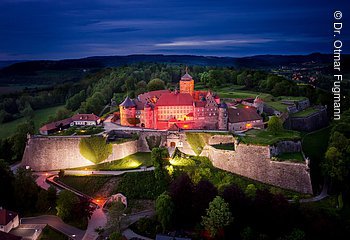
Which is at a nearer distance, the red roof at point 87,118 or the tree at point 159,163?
the tree at point 159,163

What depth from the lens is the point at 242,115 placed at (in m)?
44.4

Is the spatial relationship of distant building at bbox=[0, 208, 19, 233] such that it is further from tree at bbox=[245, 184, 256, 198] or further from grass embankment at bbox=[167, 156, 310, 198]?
tree at bbox=[245, 184, 256, 198]

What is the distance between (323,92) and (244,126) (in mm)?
25823

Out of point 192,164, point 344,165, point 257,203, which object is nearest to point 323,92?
point 344,165

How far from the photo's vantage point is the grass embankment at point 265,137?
37375mm

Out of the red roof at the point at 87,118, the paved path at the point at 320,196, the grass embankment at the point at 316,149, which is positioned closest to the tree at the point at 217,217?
the paved path at the point at 320,196

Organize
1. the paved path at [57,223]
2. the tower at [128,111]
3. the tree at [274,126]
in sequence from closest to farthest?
the paved path at [57,223] → the tree at [274,126] → the tower at [128,111]

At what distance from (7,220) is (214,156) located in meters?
20.6

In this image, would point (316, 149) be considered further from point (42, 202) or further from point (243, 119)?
point (42, 202)

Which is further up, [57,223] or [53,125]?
[53,125]

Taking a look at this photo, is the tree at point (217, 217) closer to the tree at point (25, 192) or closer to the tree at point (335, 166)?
the tree at point (335, 166)


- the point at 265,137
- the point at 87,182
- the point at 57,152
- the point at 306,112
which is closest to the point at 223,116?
the point at 265,137

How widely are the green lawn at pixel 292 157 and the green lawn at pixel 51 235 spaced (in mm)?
20606

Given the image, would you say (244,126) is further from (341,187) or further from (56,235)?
(56,235)
